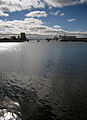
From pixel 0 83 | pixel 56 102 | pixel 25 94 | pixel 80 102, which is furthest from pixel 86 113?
pixel 0 83

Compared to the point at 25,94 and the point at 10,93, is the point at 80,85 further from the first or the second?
the point at 10,93

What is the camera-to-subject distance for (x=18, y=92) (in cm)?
2180

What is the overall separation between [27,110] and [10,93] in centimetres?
653

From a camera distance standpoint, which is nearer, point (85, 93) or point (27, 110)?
point (27, 110)

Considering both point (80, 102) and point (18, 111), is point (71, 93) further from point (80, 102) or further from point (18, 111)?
point (18, 111)

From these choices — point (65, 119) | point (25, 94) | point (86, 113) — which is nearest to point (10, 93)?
point (25, 94)

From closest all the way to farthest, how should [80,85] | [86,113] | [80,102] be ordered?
[86,113], [80,102], [80,85]

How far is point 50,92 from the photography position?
72.1 ft

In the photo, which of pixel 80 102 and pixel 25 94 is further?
pixel 25 94

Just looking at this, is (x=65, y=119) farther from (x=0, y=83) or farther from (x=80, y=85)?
(x=0, y=83)

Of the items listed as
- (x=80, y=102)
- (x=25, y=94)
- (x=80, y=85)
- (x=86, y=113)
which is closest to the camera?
(x=86, y=113)

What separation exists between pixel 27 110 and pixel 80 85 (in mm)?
13876

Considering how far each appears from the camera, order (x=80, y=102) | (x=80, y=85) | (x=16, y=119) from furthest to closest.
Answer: (x=80, y=85), (x=80, y=102), (x=16, y=119)

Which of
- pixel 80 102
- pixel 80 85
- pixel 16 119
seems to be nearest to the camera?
pixel 16 119
